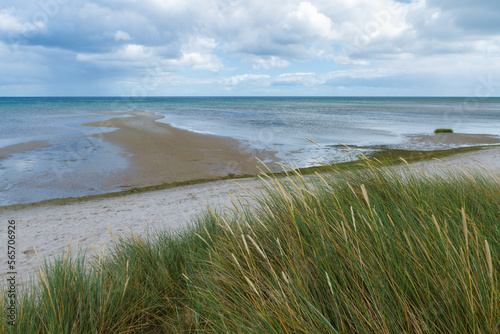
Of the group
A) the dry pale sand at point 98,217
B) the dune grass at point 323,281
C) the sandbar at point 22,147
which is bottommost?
the dry pale sand at point 98,217

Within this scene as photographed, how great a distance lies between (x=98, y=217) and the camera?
23.5ft

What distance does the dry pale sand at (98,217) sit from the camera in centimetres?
553

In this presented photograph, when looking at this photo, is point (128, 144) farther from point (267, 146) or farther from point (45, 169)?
point (267, 146)

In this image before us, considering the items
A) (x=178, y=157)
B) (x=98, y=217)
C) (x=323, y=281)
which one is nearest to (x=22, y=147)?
(x=178, y=157)

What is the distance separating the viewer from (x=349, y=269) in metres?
2.00

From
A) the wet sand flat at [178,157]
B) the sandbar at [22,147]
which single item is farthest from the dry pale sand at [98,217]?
the sandbar at [22,147]

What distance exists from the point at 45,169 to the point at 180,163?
17.1 ft

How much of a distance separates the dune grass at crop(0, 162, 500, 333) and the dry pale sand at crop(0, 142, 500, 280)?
2.15 metres

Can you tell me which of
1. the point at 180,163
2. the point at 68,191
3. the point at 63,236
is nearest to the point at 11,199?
the point at 68,191

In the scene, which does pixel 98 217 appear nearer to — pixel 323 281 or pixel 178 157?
pixel 323 281

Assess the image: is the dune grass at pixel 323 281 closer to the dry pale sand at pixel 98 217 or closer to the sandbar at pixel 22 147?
the dry pale sand at pixel 98 217

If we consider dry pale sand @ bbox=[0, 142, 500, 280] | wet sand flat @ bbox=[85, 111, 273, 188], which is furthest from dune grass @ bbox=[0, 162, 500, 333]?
wet sand flat @ bbox=[85, 111, 273, 188]

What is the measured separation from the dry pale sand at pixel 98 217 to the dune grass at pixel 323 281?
215 cm

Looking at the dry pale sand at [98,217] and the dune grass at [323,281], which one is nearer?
the dune grass at [323,281]
